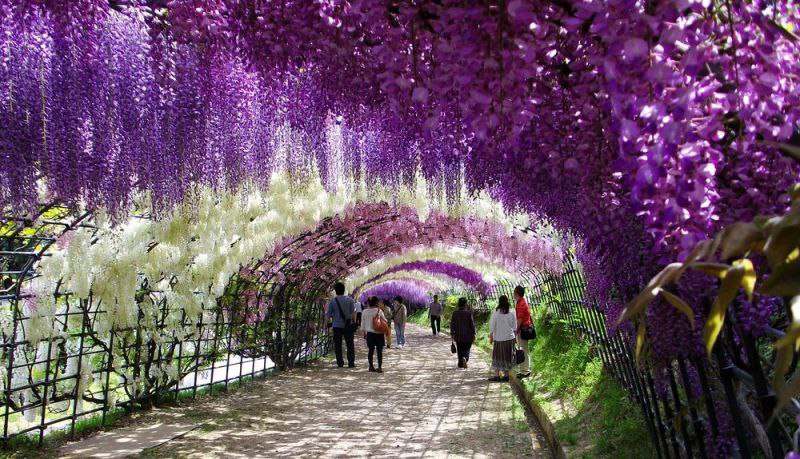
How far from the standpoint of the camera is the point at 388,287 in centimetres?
4631

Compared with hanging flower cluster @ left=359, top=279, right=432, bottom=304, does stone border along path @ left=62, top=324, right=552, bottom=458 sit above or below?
below

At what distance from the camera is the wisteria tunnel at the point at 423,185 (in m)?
1.53

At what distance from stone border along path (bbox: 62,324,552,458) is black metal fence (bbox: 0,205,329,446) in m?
0.42

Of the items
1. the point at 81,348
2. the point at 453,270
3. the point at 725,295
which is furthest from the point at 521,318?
the point at 453,270

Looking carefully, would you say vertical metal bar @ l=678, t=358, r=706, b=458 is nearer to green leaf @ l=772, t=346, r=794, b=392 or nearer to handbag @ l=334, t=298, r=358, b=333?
green leaf @ l=772, t=346, r=794, b=392

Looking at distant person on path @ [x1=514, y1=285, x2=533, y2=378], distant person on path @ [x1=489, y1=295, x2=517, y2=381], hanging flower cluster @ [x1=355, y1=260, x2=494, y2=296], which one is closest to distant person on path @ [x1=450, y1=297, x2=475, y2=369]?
distant person on path @ [x1=489, y1=295, x2=517, y2=381]

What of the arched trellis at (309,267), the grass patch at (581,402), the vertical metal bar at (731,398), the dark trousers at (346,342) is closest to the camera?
the vertical metal bar at (731,398)

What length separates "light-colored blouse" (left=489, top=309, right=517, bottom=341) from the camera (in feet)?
35.8

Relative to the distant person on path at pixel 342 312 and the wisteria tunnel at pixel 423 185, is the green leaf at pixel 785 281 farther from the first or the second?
the distant person on path at pixel 342 312

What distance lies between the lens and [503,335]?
429 inches

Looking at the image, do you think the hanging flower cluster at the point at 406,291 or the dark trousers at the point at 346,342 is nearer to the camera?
the dark trousers at the point at 346,342

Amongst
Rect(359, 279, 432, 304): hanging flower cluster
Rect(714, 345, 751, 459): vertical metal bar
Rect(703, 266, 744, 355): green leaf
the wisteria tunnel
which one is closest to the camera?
Rect(703, 266, 744, 355): green leaf

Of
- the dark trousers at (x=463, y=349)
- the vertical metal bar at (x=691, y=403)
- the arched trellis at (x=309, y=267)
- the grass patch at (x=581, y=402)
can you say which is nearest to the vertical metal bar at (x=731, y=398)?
the vertical metal bar at (x=691, y=403)

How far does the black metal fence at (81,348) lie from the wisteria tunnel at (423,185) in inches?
1.9
